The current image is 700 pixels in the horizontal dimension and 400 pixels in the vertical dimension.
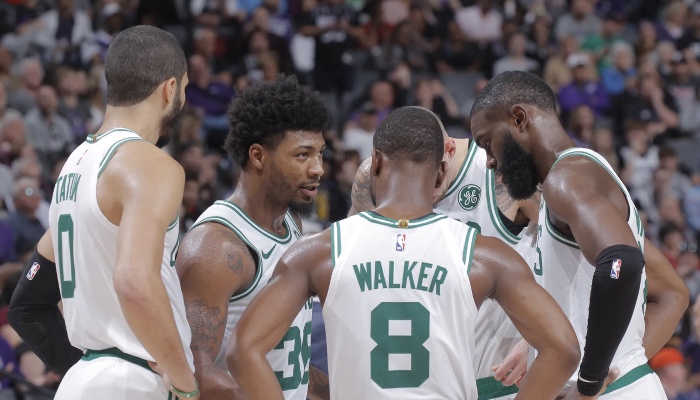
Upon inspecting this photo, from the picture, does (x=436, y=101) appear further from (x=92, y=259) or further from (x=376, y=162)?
(x=92, y=259)

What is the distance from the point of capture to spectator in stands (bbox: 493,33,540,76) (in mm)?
15492

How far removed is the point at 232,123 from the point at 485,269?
1821 mm

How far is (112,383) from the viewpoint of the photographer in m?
3.81

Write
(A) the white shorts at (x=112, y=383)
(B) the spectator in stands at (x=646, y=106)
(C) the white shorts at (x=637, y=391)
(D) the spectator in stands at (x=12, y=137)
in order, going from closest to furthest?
1. (A) the white shorts at (x=112, y=383)
2. (C) the white shorts at (x=637, y=391)
3. (D) the spectator in stands at (x=12, y=137)
4. (B) the spectator in stands at (x=646, y=106)

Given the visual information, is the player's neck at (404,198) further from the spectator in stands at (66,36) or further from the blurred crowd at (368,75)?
the spectator in stands at (66,36)

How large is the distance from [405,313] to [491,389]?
1.59m

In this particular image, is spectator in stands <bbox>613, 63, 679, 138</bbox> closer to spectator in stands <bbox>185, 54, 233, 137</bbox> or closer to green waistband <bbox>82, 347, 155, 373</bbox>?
spectator in stands <bbox>185, 54, 233, 137</bbox>

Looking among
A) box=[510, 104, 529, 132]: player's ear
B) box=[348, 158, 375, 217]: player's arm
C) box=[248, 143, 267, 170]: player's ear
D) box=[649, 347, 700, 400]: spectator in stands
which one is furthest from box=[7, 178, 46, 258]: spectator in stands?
box=[510, 104, 529, 132]: player's ear

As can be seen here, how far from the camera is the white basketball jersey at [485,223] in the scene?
5.14m

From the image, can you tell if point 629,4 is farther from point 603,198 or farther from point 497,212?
point 603,198

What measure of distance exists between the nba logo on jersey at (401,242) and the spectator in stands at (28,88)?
9.42 m

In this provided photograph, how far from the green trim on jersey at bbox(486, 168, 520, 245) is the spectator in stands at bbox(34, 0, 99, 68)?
8.81 meters

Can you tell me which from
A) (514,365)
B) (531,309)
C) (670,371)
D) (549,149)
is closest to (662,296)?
(514,365)

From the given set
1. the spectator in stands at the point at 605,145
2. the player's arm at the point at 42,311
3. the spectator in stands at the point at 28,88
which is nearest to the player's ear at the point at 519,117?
the player's arm at the point at 42,311
